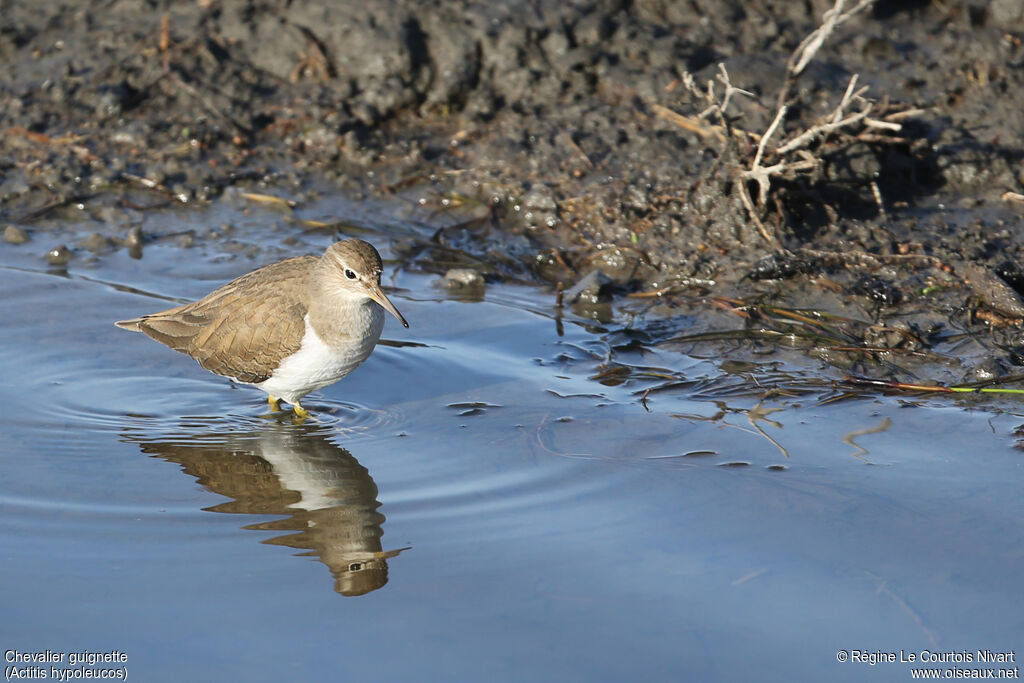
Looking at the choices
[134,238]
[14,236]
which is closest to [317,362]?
[134,238]

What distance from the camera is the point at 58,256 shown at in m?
8.30

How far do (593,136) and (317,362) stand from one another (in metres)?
3.80

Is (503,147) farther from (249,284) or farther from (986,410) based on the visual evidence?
(986,410)

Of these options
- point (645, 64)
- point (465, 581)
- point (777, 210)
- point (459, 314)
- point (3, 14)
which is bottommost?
point (465, 581)

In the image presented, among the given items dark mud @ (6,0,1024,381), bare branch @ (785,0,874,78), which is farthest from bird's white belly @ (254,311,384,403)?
bare branch @ (785,0,874,78)

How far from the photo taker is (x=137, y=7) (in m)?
10.3

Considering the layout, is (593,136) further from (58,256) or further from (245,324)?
(58,256)

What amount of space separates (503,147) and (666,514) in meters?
4.66

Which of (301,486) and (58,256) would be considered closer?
(301,486)

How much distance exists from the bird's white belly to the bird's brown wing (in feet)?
0.19

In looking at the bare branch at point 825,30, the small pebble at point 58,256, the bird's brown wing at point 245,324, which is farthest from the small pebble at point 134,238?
the bare branch at point 825,30

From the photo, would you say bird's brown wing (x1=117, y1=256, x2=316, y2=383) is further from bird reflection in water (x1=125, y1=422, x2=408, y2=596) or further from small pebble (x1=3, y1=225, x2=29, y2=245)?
small pebble (x1=3, y1=225, x2=29, y2=245)

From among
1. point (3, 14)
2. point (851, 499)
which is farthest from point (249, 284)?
point (3, 14)

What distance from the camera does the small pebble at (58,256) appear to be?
8.27m
